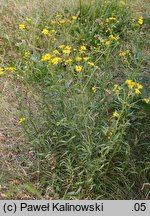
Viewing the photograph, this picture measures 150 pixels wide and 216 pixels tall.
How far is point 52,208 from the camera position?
2.12 meters

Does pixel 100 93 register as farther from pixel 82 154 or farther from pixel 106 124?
pixel 82 154

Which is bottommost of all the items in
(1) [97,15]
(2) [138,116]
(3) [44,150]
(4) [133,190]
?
(4) [133,190]

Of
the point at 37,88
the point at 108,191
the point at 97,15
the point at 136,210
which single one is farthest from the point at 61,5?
the point at 136,210

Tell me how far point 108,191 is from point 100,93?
630 mm

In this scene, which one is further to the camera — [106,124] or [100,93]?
[100,93]

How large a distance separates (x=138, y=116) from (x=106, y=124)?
23 centimetres

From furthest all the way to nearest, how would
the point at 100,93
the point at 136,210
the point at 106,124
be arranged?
the point at 100,93 → the point at 106,124 → the point at 136,210

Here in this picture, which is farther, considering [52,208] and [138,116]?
[138,116]

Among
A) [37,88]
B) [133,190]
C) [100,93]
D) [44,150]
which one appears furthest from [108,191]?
[37,88]

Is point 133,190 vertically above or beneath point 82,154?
beneath

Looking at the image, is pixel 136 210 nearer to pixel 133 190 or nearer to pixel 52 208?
pixel 133 190

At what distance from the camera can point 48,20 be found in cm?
356

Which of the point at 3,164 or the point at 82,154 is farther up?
the point at 82,154

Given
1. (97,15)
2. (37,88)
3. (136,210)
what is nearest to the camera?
(136,210)
